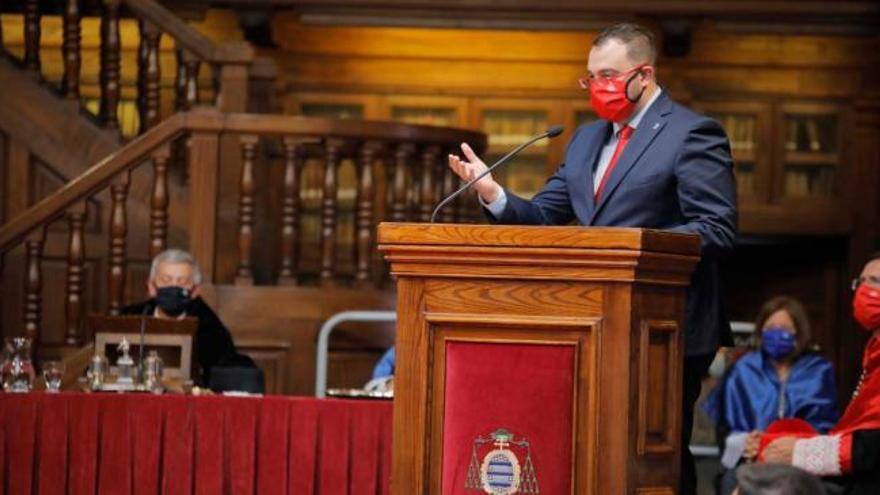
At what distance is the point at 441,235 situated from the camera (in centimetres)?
405

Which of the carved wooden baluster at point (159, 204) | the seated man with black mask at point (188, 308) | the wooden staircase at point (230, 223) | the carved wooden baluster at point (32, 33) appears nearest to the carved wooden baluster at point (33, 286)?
the wooden staircase at point (230, 223)

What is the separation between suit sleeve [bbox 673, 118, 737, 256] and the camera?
14.7ft

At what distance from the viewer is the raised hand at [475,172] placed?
14.3 ft

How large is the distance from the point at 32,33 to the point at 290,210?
1.82m

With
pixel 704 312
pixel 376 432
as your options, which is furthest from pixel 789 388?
pixel 704 312

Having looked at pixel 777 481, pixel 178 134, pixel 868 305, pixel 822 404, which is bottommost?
pixel 777 481

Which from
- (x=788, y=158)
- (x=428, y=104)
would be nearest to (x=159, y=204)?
(x=428, y=104)

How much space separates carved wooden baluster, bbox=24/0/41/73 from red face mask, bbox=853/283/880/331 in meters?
5.00

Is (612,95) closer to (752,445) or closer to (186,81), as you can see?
(752,445)

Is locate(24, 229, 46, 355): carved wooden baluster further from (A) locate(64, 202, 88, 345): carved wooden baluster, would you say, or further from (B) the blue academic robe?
(B) the blue academic robe

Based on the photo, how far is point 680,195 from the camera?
4.55m

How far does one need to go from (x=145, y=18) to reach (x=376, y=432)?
165 inches

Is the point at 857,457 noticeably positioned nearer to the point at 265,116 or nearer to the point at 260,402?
the point at 260,402

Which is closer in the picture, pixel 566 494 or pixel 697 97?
pixel 566 494
